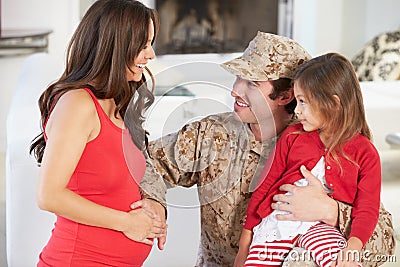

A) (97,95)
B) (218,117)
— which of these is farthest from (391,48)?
(97,95)

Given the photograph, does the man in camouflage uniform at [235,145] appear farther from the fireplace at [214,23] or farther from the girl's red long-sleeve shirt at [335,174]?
the fireplace at [214,23]

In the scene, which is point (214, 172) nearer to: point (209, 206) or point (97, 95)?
point (209, 206)

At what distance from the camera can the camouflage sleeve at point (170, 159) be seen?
79.6 inches

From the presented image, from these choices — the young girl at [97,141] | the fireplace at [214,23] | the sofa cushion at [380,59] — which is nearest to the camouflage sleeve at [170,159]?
the young girl at [97,141]

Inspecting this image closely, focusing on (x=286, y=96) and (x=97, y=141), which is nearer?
(x=97, y=141)

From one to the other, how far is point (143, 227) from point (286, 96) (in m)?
0.48

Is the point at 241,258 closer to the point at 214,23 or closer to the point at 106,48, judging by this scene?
the point at 106,48

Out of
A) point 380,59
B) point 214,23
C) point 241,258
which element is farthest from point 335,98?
point 214,23

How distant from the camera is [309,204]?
1.83 metres

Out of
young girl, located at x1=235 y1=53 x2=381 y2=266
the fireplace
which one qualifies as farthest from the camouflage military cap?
the fireplace

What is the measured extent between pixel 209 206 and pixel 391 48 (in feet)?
11.9

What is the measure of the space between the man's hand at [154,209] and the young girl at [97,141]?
2cm

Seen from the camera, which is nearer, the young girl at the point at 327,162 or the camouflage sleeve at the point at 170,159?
the young girl at the point at 327,162

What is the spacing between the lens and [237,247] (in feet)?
6.85
